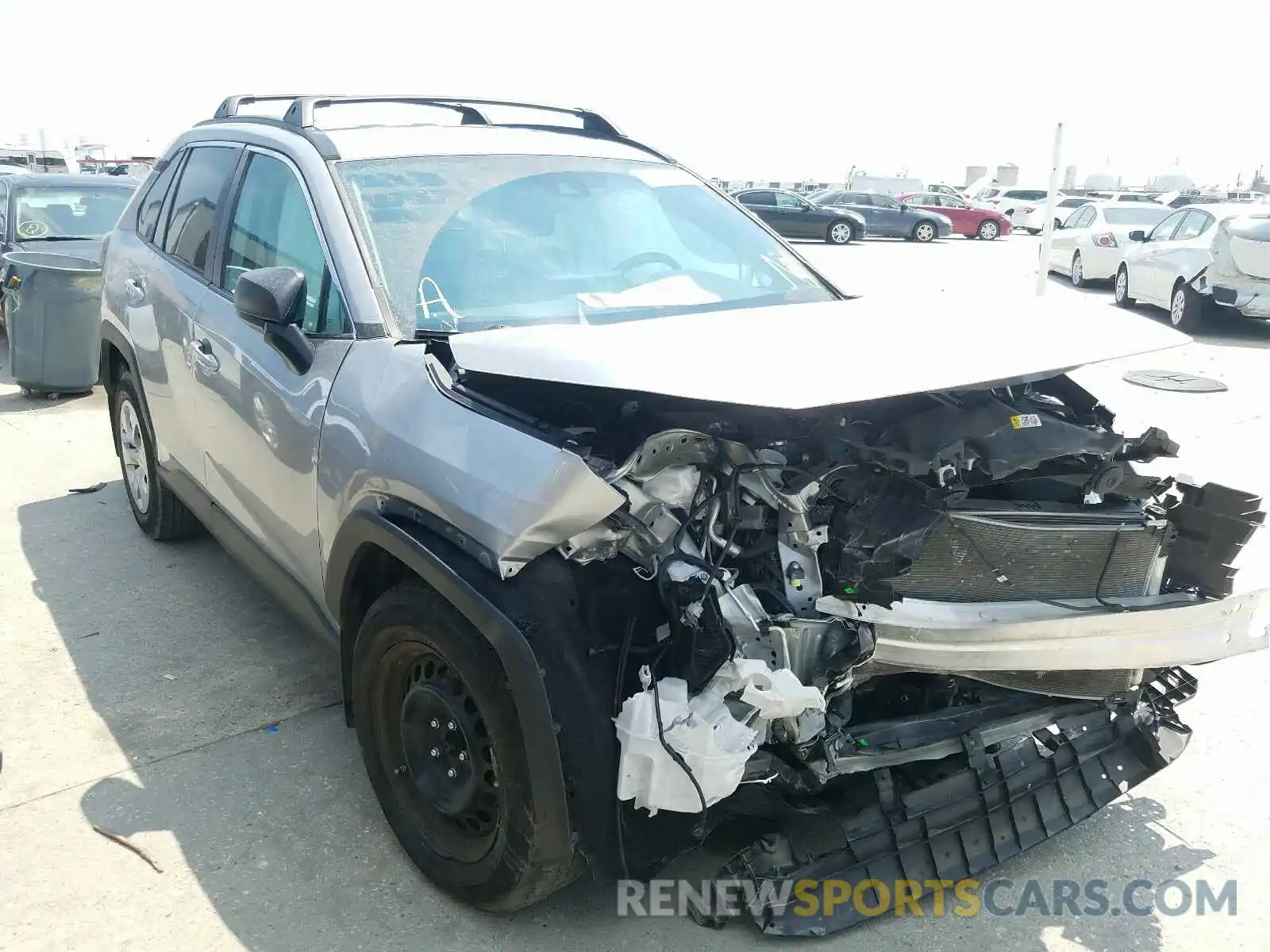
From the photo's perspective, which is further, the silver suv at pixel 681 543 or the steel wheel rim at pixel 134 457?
the steel wheel rim at pixel 134 457

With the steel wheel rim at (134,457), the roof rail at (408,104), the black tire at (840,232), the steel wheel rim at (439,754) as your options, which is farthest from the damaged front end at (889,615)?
the black tire at (840,232)

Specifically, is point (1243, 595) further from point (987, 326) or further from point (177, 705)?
point (177, 705)

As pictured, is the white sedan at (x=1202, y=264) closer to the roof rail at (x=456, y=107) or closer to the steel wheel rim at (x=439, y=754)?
the roof rail at (x=456, y=107)

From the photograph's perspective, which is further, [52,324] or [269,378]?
[52,324]

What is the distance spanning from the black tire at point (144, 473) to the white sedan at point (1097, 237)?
578 inches

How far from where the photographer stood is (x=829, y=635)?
2461 millimetres

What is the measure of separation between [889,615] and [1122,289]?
1421 cm

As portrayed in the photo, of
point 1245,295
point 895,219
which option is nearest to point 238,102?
point 1245,295

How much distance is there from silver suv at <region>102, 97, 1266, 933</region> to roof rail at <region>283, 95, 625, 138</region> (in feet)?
0.53

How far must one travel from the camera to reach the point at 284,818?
3172 millimetres

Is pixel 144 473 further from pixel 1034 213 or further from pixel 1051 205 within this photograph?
pixel 1034 213

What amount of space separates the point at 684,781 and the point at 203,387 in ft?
8.51

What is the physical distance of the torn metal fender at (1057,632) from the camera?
251 cm

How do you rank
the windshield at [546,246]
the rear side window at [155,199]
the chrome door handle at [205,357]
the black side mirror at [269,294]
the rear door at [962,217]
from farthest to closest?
1. the rear door at [962,217]
2. the rear side window at [155,199]
3. the chrome door handle at [205,357]
4. the windshield at [546,246]
5. the black side mirror at [269,294]
